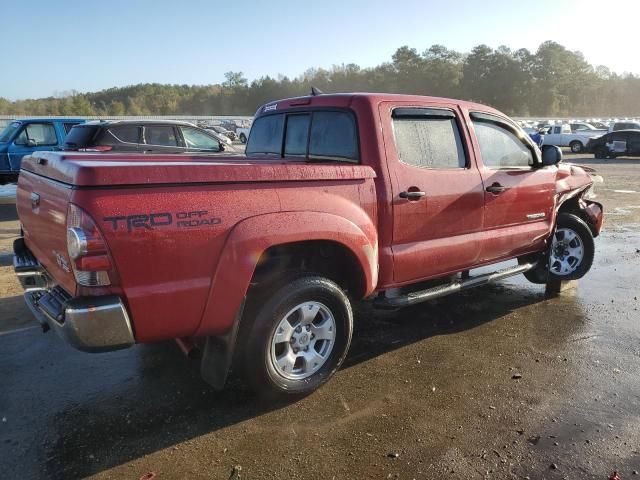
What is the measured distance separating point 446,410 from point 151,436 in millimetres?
1838

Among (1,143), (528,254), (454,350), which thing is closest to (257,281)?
(454,350)

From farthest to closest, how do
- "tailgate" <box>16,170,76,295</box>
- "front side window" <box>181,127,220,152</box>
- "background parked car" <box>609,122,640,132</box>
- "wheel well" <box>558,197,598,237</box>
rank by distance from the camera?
"background parked car" <box>609,122,640,132</box>
"front side window" <box>181,127,220,152</box>
"wheel well" <box>558,197,598,237</box>
"tailgate" <box>16,170,76,295</box>

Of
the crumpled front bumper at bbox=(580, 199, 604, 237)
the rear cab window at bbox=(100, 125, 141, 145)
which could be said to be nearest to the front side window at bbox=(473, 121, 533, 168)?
the crumpled front bumper at bbox=(580, 199, 604, 237)

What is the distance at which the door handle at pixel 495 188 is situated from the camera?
4426 mm

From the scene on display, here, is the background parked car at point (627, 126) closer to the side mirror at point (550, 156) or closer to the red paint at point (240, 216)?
the side mirror at point (550, 156)

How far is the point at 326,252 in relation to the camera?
142 inches

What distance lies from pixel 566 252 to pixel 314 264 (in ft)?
11.5

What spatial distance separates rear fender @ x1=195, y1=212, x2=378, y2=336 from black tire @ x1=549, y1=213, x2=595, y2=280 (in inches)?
136

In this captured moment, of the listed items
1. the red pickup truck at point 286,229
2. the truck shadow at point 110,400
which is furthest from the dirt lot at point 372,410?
the red pickup truck at point 286,229

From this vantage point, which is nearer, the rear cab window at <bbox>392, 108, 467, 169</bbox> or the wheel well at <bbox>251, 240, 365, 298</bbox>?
the wheel well at <bbox>251, 240, 365, 298</bbox>

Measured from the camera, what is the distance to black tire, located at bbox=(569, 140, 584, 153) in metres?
31.2

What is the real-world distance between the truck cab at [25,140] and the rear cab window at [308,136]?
9267 millimetres

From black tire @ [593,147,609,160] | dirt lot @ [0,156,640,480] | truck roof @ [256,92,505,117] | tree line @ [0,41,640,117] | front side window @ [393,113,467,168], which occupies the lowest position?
dirt lot @ [0,156,640,480]

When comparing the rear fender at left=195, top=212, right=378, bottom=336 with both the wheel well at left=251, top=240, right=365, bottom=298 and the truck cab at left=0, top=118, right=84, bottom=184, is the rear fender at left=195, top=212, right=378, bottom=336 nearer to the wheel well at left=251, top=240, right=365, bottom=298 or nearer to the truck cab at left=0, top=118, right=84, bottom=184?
the wheel well at left=251, top=240, right=365, bottom=298
